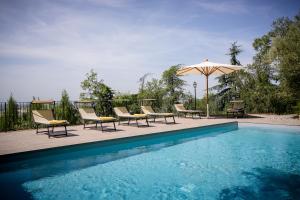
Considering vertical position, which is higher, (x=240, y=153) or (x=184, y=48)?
(x=184, y=48)

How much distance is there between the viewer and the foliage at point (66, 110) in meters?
9.81

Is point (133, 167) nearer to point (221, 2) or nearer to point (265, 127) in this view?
point (265, 127)

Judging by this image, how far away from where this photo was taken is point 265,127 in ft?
33.1

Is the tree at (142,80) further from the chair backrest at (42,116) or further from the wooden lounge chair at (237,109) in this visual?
the chair backrest at (42,116)

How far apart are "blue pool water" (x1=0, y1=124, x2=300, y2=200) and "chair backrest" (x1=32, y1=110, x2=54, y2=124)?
2420 mm

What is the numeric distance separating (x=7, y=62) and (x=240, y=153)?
1729cm

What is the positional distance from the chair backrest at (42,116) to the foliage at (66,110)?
178 centimetres

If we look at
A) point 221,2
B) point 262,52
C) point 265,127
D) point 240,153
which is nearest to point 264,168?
point 240,153

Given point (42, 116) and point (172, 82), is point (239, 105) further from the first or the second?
point (42, 116)

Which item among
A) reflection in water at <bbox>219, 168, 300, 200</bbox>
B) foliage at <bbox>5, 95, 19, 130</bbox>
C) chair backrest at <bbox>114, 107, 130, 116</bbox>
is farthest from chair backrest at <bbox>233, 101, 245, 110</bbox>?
foliage at <bbox>5, 95, 19, 130</bbox>

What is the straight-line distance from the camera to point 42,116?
776cm

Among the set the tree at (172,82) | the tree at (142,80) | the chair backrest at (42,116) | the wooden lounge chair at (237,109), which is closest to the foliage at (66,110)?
the chair backrest at (42,116)

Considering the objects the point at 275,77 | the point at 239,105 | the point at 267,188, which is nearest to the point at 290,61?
the point at 239,105

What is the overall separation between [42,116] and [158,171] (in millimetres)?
4675
